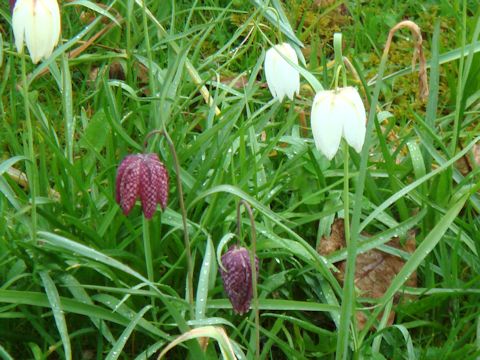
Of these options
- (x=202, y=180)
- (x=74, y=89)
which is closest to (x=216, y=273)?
(x=202, y=180)

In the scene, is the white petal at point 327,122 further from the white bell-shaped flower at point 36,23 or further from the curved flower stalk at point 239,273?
the white bell-shaped flower at point 36,23

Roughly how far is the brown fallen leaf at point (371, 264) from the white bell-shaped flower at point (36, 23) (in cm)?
75

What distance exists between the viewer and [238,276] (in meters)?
1.60

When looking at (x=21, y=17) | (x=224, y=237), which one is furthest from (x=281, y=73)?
(x=21, y=17)

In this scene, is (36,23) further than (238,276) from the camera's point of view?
Yes

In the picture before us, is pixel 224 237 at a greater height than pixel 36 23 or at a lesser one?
lesser

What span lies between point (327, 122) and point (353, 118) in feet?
0.13

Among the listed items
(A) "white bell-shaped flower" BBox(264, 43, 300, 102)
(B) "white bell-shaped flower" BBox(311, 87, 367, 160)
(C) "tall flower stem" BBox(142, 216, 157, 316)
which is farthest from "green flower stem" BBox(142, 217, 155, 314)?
(B) "white bell-shaped flower" BBox(311, 87, 367, 160)

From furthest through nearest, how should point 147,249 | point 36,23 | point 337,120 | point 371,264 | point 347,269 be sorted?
point 371,264, point 147,249, point 36,23, point 347,269, point 337,120

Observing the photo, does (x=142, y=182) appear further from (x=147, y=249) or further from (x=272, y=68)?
(x=272, y=68)

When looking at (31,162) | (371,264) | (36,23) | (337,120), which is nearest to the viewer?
(337,120)

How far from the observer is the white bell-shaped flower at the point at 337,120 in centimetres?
147

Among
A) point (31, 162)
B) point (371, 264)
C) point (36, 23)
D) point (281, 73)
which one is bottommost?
point (371, 264)

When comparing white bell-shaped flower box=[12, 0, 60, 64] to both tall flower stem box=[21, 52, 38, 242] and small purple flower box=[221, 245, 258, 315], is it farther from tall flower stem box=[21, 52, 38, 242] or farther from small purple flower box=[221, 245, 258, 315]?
small purple flower box=[221, 245, 258, 315]
